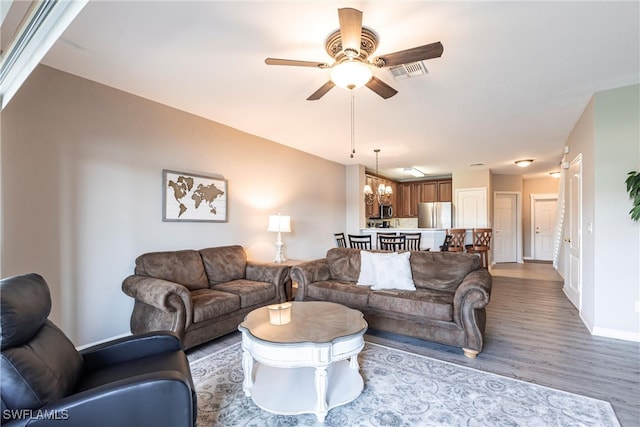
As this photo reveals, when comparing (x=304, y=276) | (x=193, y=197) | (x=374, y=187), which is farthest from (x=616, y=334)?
(x=374, y=187)

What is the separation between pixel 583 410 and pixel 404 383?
109 centimetres

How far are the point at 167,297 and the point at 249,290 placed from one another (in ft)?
3.15

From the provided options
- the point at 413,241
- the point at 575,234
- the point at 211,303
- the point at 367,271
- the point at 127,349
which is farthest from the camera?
the point at 413,241

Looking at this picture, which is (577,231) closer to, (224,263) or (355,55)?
(355,55)

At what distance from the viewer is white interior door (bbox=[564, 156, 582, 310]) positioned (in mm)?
3836

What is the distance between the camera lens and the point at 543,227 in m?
8.97

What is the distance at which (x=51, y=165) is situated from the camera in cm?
263

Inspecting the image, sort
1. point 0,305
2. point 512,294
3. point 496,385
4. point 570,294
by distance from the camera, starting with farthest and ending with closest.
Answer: point 512,294, point 570,294, point 496,385, point 0,305

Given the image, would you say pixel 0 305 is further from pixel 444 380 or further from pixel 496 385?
pixel 496 385

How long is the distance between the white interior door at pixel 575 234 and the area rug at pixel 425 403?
2.53 meters

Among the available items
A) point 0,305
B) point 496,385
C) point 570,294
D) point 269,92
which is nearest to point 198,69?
point 269,92

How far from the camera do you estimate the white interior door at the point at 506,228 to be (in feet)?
28.0

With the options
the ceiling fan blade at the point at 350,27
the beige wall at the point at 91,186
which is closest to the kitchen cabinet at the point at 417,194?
the beige wall at the point at 91,186

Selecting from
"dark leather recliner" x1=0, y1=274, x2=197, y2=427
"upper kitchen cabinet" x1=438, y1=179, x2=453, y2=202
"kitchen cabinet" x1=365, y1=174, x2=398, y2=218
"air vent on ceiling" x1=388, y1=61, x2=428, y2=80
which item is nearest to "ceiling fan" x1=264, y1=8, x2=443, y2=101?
"air vent on ceiling" x1=388, y1=61, x2=428, y2=80
